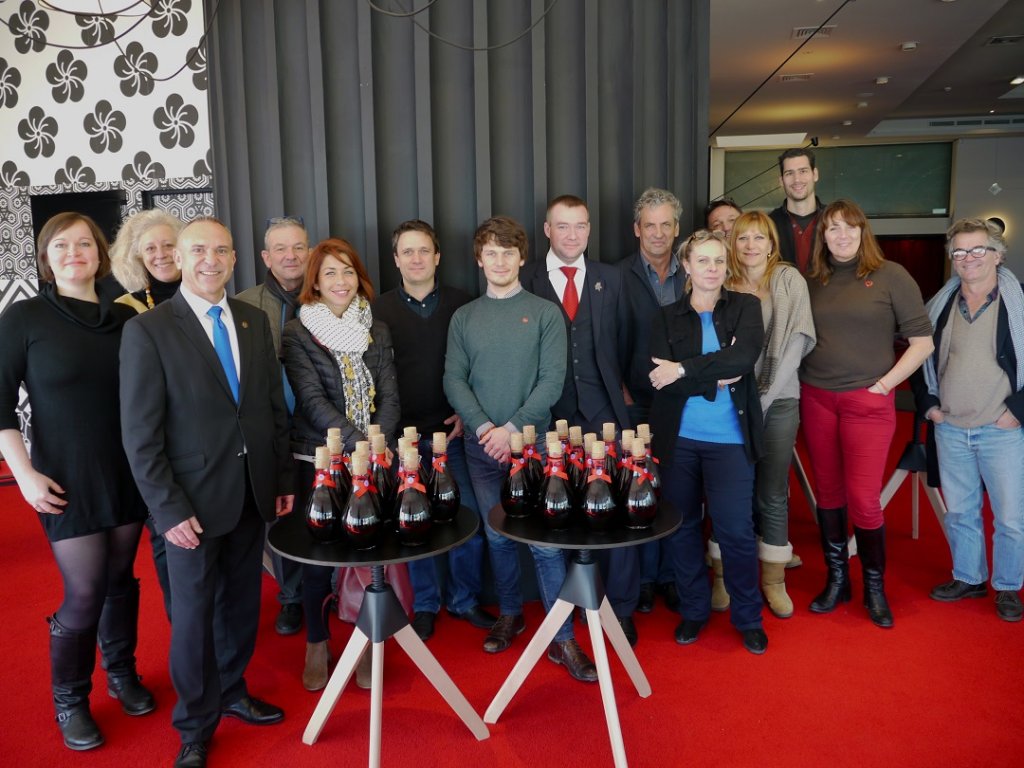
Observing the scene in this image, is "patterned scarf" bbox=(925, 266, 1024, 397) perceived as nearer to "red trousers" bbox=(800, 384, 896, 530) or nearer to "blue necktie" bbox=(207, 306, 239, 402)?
"red trousers" bbox=(800, 384, 896, 530)

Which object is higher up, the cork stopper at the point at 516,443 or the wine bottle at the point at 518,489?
Answer: the cork stopper at the point at 516,443

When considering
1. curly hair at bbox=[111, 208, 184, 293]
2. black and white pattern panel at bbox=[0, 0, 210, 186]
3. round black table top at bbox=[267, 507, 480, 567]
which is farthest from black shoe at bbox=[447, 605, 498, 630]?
black and white pattern panel at bbox=[0, 0, 210, 186]

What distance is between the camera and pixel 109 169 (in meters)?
5.34

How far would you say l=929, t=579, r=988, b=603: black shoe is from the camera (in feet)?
10.8

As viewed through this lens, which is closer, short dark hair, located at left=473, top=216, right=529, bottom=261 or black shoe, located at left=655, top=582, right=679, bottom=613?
short dark hair, located at left=473, top=216, right=529, bottom=261

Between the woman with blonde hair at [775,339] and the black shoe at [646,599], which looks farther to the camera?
the black shoe at [646,599]

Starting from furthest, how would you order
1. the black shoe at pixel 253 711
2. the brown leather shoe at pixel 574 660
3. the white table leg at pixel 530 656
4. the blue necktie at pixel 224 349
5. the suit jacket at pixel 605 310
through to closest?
the suit jacket at pixel 605 310 < the brown leather shoe at pixel 574 660 < the black shoe at pixel 253 711 < the white table leg at pixel 530 656 < the blue necktie at pixel 224 349

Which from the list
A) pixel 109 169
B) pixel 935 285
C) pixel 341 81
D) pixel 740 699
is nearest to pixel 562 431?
pixel 740 699

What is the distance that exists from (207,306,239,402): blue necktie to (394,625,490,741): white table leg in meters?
0.86

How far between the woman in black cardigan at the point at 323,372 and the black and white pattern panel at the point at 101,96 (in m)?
3.04

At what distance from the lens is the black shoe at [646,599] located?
3244 millimetres

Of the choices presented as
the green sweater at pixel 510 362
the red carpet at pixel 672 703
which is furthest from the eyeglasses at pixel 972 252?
the green sweater at pixel 510 362

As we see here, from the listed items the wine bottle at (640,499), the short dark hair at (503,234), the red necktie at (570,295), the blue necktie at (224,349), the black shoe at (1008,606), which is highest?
the short dark hair at (503,234)

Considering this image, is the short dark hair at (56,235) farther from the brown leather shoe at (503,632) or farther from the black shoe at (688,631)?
the black shoe at (688,631)
